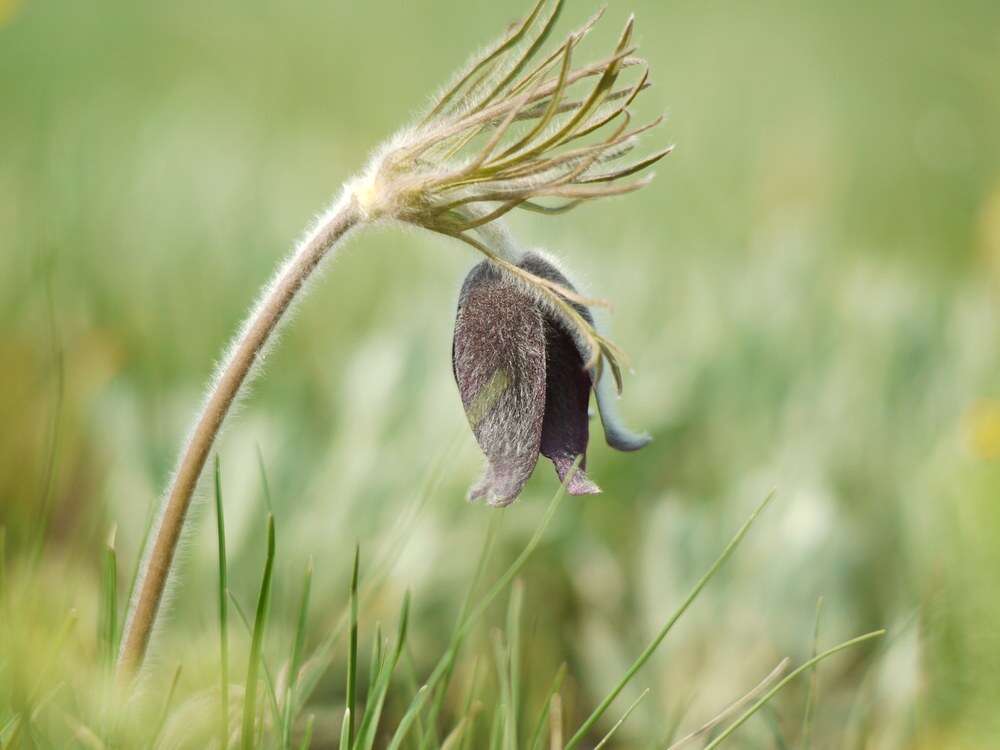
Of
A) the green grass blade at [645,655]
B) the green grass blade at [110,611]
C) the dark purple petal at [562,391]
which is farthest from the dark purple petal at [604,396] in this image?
the green grass blade at [110,611]

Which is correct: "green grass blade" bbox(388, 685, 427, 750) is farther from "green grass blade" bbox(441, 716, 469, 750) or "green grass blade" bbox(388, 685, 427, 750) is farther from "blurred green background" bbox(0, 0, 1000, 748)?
"blurred green background" bbox(0, 0, 1000, 748)

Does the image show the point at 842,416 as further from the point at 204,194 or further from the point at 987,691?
the point at 204,194

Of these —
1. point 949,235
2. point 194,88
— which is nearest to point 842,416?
point 949,235

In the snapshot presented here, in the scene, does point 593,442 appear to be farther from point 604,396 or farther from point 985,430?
point 604,396

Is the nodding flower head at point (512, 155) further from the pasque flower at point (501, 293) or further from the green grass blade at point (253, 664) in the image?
the green grass blade at point (253, 664)

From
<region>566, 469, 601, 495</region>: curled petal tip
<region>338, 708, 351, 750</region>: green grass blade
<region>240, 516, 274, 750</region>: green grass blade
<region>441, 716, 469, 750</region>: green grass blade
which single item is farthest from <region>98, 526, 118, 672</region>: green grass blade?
<region>566, 469, 601, 495</region>: curled petal tip

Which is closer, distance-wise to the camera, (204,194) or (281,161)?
(204,194)

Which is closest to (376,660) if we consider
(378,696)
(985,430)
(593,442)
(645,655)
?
(378,696)
